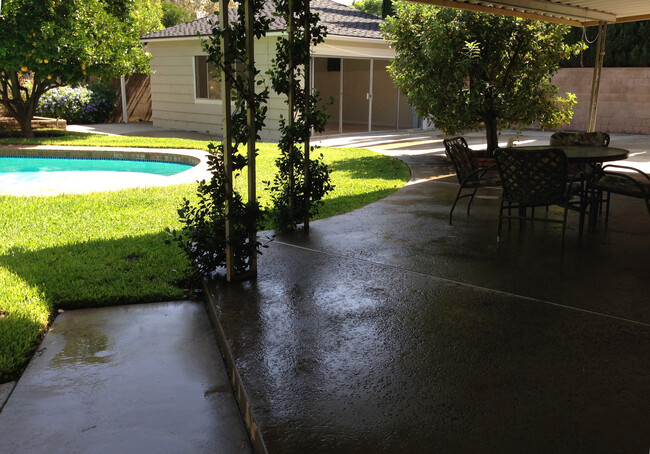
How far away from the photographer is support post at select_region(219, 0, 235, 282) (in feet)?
11.6

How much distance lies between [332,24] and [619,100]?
944 cm

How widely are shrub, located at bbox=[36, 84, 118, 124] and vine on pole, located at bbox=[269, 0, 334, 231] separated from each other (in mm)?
16267

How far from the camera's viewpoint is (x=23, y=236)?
5387mm

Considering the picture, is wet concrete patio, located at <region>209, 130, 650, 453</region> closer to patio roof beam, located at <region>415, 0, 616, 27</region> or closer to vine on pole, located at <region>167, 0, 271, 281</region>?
vine on pole, located at <region>167, 0, 271, 281</region>

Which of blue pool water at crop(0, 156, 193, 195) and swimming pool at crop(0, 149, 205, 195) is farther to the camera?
swimming pool at crop(0, 149, 205, 195)

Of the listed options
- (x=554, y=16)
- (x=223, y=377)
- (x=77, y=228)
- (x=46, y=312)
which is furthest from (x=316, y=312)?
(x=554, y=16)

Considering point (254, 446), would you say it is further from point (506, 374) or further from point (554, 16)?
point (554, 16)

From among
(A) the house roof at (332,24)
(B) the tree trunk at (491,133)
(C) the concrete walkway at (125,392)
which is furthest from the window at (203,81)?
(C) the concrete walkway at (125,392)

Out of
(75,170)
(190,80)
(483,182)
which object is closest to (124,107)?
(190,80)

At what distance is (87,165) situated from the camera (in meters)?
12.3

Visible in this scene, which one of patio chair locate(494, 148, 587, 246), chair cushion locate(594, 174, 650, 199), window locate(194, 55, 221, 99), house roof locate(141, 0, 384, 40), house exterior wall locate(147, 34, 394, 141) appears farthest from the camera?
window locate(194, 55, 221, 99)

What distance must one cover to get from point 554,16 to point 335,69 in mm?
12846

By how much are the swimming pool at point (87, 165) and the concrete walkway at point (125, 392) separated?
7.58 meters

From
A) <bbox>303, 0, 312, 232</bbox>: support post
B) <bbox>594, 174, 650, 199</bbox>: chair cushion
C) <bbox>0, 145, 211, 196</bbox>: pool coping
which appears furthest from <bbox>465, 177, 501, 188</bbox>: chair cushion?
<bbox>0, 145, 211, 196</bbox>: pool coping
